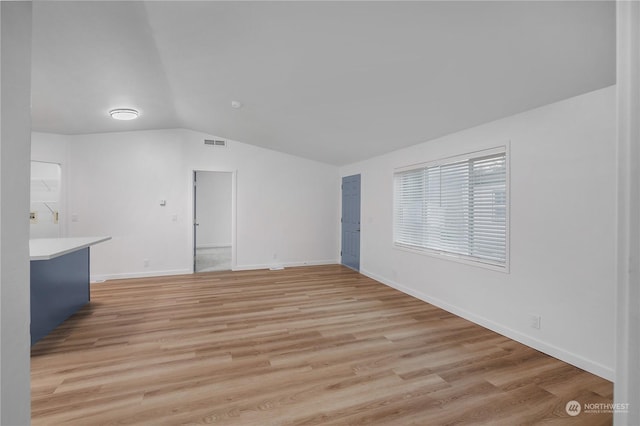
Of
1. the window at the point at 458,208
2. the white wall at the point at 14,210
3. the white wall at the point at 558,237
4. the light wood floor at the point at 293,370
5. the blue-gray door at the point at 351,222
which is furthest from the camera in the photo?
the blue-gray door at the point at 351,222

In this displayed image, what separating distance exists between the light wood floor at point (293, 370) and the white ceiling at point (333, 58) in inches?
95.8

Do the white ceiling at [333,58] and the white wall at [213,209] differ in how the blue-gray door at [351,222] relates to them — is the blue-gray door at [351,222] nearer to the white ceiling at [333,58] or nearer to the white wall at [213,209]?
the white ceiling at [333,58]

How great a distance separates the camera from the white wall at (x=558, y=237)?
7.91 ft

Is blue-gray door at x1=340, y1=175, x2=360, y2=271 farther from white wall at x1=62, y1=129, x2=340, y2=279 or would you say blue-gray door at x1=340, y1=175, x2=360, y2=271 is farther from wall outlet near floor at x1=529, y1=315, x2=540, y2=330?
wall outlet near floor at x1=529, y1=315, x2=540, y2=330

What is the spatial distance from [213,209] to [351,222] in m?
5.15

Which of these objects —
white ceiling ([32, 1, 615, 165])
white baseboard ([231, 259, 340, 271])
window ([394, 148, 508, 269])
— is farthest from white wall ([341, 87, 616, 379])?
white baseboard ([231, 259, 340, 271])

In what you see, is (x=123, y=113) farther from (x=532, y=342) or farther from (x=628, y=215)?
(x=532, y=342)

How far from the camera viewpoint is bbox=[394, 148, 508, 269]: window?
10.9 feet

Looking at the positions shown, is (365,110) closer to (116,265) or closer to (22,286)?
(22,286)

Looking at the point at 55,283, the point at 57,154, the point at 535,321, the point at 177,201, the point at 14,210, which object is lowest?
the point at 535,321

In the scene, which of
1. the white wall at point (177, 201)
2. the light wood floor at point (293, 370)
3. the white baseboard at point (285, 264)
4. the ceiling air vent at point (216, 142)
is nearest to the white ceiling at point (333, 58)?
the white wall at point (177, 201)

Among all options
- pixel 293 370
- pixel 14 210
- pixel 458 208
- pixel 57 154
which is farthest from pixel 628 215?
pixel 57 154

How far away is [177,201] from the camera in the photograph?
19.7 feet

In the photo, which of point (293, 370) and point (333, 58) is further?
point (333, 58)
